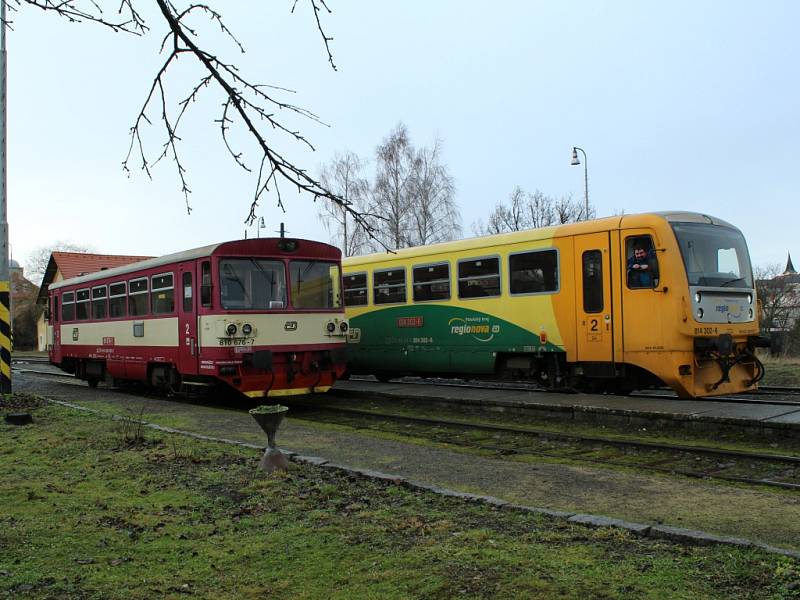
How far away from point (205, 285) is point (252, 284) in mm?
838

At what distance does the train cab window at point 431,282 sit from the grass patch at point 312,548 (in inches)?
354

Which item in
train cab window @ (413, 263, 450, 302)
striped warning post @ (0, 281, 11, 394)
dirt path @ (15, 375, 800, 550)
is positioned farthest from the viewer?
train cab window @ (413, 263, 450, 302)

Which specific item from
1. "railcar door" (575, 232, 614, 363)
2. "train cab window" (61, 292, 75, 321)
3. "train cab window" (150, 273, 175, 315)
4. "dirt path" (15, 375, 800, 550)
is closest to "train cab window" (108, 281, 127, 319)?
"train cab window" (150, 273, 175, 315)

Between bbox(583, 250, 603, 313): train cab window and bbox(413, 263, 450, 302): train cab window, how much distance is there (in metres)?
3.56

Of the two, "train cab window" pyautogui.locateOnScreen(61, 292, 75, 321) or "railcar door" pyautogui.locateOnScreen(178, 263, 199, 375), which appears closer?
"railcar door" pyautogui.locateOnScreen(178, 263, 199, 375)

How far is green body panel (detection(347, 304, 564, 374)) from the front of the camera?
14.6m

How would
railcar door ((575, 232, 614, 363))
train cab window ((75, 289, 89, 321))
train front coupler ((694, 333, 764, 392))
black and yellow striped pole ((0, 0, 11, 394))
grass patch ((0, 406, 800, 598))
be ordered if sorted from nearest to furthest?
1. grass patch ((0, 406, 800, 598))
2. train front coupler ((694, 333, 764, 392))
3. railcar door ((575, 232, 614, 363))
4. black and yellow striped pole ((0, 0, 11, 394))
5. train cab window ((75, 289, 89, 321))

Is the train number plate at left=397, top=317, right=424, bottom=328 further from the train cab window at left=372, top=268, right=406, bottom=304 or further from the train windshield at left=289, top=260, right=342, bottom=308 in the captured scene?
the train windshield at left=289, top=260, right=342, bottom=308

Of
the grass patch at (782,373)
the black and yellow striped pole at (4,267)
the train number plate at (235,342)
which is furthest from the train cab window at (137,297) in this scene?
the grass patch at (782,373)

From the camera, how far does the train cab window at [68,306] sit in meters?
20.2

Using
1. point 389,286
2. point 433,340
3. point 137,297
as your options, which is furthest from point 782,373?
point 137,297

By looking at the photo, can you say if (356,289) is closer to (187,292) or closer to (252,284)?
(252,284)

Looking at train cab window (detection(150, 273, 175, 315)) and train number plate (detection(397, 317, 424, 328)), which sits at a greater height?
train cab window (detection(150, 273, 175, 315))

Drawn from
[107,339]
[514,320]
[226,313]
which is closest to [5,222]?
[107,339]
